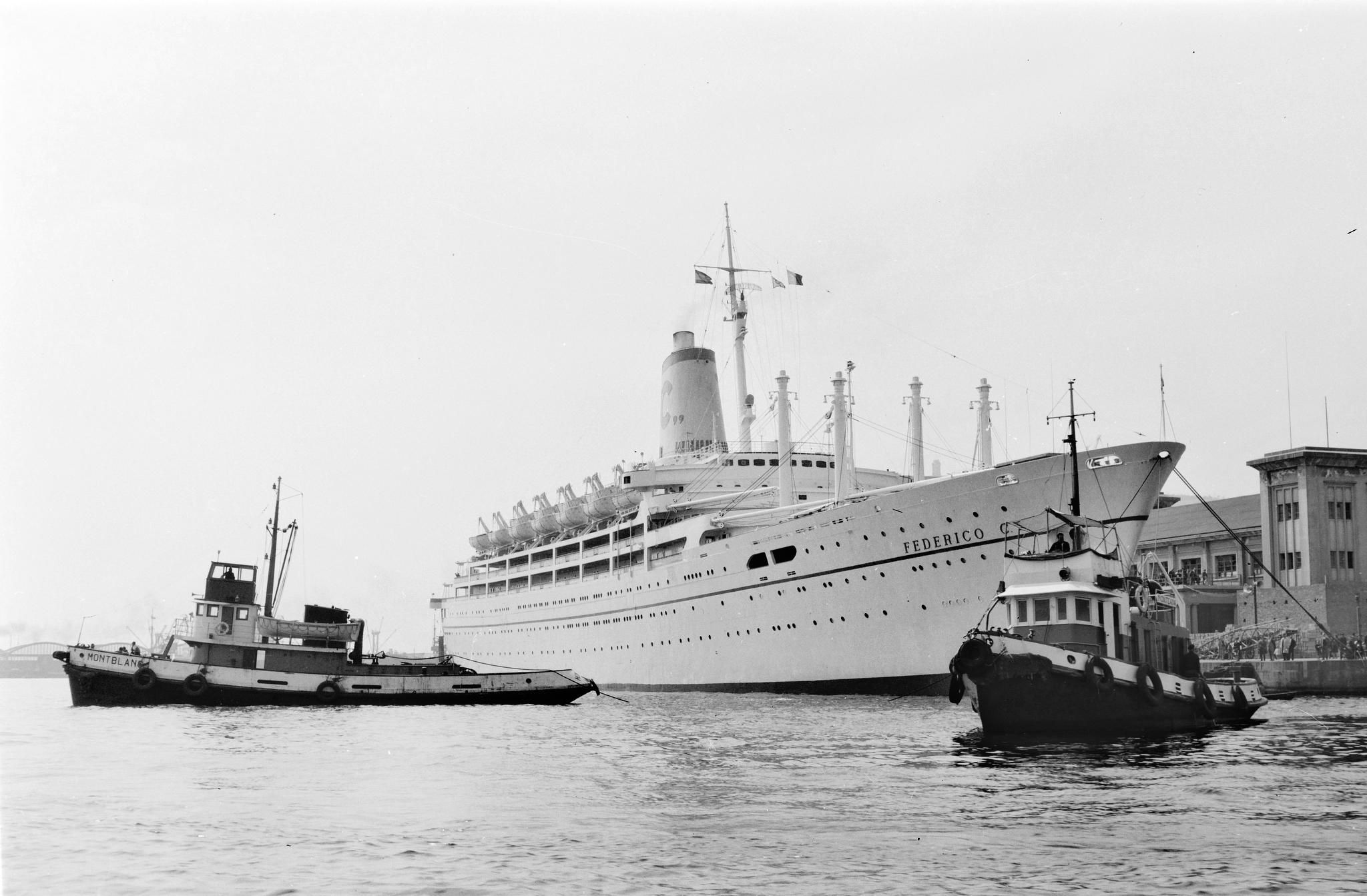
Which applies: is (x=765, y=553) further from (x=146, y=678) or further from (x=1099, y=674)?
(x=146, y=678)

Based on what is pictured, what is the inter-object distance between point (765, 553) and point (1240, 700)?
55.8 ft

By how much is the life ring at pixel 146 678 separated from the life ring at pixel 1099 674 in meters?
32.8

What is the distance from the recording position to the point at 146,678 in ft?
140

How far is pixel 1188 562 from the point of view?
74.1m

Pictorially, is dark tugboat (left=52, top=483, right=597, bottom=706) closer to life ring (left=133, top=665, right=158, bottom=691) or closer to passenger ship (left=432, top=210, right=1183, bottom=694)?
life ring (left=133, top=665, right=158, bottom=691)

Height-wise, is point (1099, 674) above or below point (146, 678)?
above

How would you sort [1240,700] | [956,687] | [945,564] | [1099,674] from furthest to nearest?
[945,564] < [1240,700] < [956,687] < [1099,674]

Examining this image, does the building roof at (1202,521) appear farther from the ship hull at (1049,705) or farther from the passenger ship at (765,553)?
the ship hull at (1049,705)

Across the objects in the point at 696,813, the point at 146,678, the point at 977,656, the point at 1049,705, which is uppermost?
the point at 977,656

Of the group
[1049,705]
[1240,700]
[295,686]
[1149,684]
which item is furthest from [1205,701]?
[295,686]

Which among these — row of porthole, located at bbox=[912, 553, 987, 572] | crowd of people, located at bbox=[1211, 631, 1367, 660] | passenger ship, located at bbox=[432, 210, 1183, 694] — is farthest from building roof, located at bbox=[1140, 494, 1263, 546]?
row of porthole, located at bbox=[912, 553, 987, 572]

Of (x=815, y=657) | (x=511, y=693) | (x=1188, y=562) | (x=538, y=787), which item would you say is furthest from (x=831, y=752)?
(x=1188, y=562)

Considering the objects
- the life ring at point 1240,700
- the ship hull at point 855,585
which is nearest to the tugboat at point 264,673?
the ship hull at point 855,585

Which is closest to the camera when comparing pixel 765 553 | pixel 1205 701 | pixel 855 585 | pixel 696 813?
pixel 696 813
